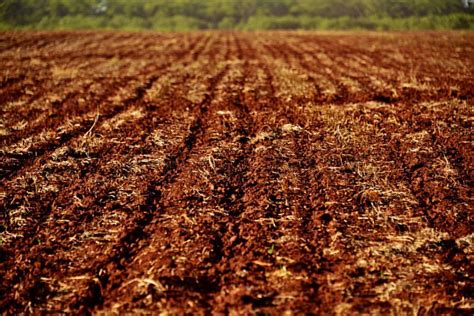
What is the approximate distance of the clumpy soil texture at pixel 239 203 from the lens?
2605 mm

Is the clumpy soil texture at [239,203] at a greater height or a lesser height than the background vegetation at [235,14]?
lesser

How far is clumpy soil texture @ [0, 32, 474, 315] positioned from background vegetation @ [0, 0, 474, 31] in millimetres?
43177

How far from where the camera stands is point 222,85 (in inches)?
365

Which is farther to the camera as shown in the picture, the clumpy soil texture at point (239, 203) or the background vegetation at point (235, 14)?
the background vegetation at point (235, 14)

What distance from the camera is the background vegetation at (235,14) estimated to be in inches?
1751

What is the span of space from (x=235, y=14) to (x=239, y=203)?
5905 centimetres

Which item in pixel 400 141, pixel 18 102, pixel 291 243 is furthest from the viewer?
pixel 18 102

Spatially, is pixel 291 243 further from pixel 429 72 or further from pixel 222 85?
pixel 429 72

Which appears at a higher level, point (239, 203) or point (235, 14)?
point (235, 14)

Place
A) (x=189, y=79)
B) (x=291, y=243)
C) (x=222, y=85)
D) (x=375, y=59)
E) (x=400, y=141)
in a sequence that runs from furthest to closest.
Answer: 1. (x=375, y=59)
2. (x=189, y=79)
3. (x=222, y=85)
4. (x=400, y=141)
5. (x=291, y=243)

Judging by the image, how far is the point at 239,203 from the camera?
377 centimetres

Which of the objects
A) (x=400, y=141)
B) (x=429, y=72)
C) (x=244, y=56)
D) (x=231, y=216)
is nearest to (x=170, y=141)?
(x=231, y=216)

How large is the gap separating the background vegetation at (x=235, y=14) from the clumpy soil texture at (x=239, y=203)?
43177mm

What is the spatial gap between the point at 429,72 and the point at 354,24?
44311 mm
